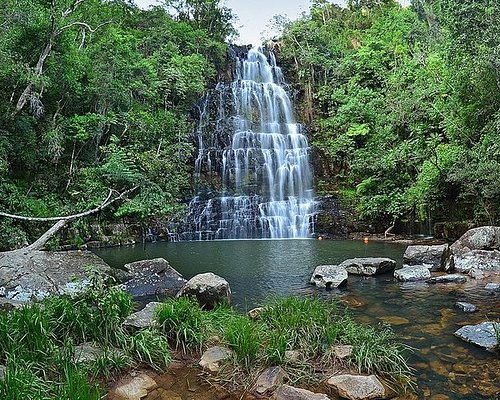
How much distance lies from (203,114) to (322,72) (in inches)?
394

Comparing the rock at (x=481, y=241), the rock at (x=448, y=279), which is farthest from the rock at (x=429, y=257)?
the rock at (x=448, y=279)

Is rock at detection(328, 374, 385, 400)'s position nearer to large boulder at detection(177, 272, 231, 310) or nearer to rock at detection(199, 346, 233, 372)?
rock at detection(199, 346, 233, 372)

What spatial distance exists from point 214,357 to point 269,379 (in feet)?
2.50

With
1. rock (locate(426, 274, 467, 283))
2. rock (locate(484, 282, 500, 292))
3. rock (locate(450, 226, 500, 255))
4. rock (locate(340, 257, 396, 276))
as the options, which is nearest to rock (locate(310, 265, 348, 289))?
rock (locate(340, 257, 396, 276))

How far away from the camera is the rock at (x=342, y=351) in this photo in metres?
4.59

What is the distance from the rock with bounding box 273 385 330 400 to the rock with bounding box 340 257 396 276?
6.68m

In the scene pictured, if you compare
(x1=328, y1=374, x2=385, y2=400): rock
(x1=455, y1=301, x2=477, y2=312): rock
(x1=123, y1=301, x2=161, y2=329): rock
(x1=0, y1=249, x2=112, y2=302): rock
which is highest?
(x1=0, y1=249, x2=112, y2=302): rock

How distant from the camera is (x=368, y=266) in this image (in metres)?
10.2

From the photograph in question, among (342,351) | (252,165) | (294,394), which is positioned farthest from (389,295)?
(252,165)

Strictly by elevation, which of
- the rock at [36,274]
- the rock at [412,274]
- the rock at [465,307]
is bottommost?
the rock at [465,307]

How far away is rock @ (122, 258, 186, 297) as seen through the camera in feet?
28.4

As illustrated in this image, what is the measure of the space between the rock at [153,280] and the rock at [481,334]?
204 inches

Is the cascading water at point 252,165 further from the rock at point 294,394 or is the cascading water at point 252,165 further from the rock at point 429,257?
the rock at point 294,394

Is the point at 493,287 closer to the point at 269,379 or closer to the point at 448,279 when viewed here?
the point at 448,279
